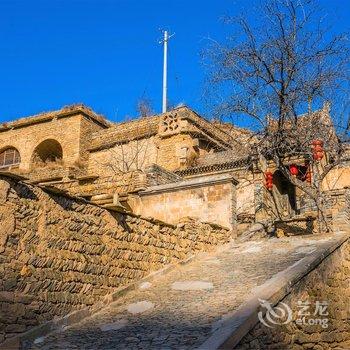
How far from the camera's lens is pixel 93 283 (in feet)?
26.2

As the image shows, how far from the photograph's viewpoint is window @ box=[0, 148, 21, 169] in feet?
95.9

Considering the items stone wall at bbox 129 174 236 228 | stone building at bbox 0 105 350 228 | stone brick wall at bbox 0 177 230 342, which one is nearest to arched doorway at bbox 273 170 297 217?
stone building at bbox 0 105 350 228

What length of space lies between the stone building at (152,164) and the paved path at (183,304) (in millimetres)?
1832

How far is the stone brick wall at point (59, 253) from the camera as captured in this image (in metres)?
6.67

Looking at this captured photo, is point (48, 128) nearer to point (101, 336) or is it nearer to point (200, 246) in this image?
point (200, 246)

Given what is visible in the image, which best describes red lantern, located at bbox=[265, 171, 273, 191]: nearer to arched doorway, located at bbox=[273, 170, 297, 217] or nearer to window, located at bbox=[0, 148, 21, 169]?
arched doorway, located at bbox=[273, 170, 297, 217]

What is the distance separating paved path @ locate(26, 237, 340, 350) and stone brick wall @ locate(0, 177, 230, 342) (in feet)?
1.28

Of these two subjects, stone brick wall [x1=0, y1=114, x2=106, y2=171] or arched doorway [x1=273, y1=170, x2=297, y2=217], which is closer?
arched doorway [x1=273, y1=170, x2=297, y2=217]

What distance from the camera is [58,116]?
27703 mm

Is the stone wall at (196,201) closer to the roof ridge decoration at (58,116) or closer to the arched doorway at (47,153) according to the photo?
the roof ridge decoration at (58,116)

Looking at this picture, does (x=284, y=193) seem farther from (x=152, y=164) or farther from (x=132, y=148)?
(x=132, y=148)

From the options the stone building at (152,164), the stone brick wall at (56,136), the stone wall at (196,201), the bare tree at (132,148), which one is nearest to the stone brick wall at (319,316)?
the stone building at (152,164)

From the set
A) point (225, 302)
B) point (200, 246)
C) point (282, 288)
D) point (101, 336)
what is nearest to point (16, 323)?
point (101, 336)

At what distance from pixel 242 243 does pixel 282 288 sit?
4.55 metres
